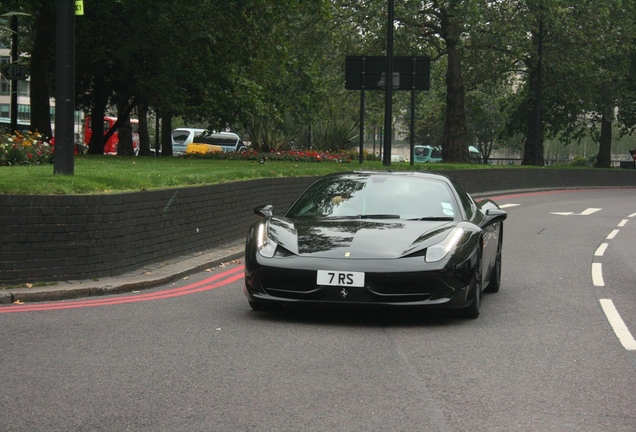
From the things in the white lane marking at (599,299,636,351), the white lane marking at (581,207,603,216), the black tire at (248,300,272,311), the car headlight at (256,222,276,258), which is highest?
Answer: the car headlight at (256,222,276,258)

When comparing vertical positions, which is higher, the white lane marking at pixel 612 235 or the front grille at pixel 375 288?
the front grille at pixel 375 288

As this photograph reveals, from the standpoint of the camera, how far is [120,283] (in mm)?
10539

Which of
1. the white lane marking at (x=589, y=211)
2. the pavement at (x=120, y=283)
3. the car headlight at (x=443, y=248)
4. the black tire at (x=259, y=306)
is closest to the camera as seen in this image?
the car headlight at (x=443, y=248)

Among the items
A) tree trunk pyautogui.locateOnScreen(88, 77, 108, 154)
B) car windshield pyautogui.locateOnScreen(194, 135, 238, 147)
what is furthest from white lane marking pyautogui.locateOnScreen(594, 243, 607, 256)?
car windshield pyautogui.locateOnScreen(194, 135, 238, 147)

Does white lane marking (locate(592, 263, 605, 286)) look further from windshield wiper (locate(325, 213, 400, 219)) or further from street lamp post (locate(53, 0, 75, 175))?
street lamp post (locate(53, 0, 75, 175))

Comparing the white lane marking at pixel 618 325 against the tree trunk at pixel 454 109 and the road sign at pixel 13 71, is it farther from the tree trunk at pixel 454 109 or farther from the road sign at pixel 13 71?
the tree trunk at pixel 454 109

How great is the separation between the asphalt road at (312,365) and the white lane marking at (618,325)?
0.06 ft

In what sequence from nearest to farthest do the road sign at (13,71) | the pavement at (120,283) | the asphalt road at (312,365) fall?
1. the asphalt road at (312,365)
2. the pavement at (120,283)
3. the road sign at (13,71)

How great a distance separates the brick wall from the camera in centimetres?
995

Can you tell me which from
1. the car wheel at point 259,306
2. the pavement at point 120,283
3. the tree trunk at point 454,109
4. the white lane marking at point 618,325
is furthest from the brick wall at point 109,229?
the tree trunk at point 454,109

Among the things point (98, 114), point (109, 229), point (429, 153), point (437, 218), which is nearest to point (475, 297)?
point (437, 218)

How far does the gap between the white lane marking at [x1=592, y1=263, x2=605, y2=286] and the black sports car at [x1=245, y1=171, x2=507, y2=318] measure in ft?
8.78

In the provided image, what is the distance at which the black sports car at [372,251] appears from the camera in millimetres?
8430

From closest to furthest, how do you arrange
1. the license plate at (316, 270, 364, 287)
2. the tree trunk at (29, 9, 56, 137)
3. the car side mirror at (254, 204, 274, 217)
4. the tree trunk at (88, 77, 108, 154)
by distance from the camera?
1. the license plate at (316, 270, 364, 287)
2. the car side mirror at (254, 204, 274, 217)
3. the tree trunk at (29, 9, 56, 137)
4. the tree trunk at (88, 77, 108, 154)
